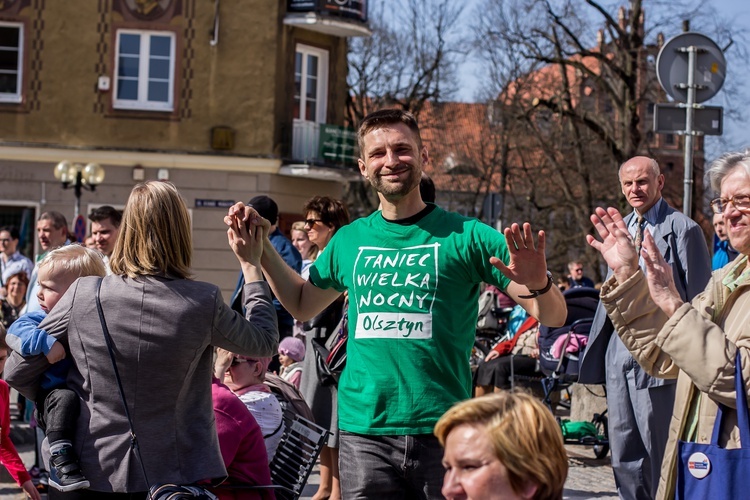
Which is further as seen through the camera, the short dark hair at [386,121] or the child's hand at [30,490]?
the child's hand at [30,490]

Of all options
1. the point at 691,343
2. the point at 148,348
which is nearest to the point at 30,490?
the point at 148,348

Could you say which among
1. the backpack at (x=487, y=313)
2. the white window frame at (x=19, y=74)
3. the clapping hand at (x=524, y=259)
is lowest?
the backpack at (x=487, y=313)

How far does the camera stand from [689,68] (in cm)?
1061

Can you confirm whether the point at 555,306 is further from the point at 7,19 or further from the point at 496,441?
the point at 7,19

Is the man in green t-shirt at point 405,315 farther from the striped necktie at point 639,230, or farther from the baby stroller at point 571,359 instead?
the baby stroller at point 571,359

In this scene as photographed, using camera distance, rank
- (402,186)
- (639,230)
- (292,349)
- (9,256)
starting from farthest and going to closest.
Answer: (9,256), (292,349), (639,230), (402,186)

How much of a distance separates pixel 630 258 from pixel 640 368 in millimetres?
3156

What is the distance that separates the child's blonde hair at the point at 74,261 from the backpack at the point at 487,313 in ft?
50.5

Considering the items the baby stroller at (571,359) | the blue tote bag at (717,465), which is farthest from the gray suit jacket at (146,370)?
the baby stroller at (571,359)

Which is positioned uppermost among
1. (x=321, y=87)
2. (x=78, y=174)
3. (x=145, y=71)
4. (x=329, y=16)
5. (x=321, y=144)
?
(x=329, y=16)

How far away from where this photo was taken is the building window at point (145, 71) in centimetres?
2994

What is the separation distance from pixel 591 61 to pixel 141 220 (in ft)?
127

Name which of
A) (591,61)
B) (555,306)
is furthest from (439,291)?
(591,61)

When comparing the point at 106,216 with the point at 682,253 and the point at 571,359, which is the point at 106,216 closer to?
the point at 682,253
